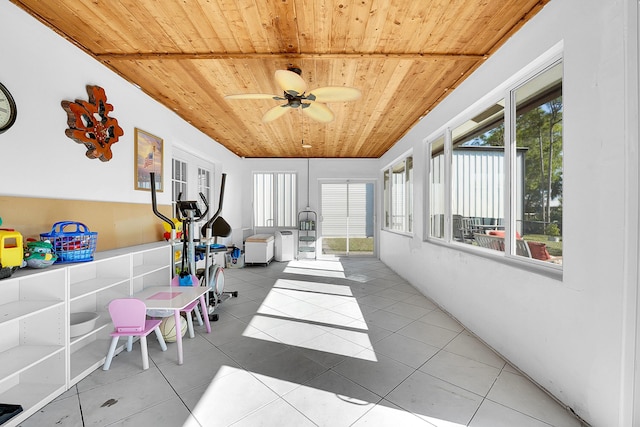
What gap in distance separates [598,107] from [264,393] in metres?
2.82

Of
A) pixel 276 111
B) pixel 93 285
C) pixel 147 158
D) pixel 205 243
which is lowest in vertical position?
pixel 93 285

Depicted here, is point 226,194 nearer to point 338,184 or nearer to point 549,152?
point 338,184

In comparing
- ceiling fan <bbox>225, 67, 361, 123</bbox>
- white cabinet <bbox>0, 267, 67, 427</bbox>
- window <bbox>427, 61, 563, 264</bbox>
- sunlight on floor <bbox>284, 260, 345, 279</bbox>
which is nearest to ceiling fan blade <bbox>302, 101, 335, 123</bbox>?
ceiling fan <bbox>225, 67, 361, 123</bbox>

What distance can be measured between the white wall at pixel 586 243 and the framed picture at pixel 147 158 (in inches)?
157

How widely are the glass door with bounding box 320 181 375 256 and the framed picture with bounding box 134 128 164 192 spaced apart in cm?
464

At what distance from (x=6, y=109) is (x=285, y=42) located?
6.86 feet

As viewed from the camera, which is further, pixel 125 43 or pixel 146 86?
pixel 146 86

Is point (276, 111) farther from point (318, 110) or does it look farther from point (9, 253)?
point (9, 253)

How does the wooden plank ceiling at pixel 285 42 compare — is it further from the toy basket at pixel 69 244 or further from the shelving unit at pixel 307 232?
the shelving unit at pixel 307 232

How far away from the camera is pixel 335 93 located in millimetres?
2609

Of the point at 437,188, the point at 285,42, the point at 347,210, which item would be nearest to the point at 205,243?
the point at 285,42

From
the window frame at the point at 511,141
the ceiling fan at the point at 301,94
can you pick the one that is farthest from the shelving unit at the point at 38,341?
the window frame at the point at 511,141

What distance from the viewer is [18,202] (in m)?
1.95

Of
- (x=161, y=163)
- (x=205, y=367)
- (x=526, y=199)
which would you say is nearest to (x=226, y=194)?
(x=161, y=163)
